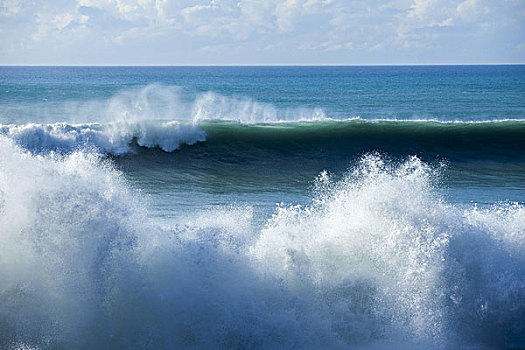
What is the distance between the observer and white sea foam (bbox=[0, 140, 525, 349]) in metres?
5.38

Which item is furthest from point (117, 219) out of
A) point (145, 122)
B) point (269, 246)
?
point (145, 122)

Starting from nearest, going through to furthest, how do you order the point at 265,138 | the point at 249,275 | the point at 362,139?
the point at 249,275 → the point at 265,138 → the point at 362,139

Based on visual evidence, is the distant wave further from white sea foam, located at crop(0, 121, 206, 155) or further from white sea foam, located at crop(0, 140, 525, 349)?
white sea foam, located at crop(0, 140, 525, 349)

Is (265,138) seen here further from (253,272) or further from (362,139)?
(253,272)

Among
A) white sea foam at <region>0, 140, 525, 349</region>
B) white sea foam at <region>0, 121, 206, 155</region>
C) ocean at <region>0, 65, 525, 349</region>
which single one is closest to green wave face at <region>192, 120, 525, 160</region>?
white sea foam at <region>0, 121, 206, 155</region>

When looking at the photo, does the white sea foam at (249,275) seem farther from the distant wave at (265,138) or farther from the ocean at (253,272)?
the distant wave at (265,138)

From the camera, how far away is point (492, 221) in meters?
6.85

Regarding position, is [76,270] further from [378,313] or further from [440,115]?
[440,115]

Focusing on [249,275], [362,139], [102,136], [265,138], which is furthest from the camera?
[362,139]

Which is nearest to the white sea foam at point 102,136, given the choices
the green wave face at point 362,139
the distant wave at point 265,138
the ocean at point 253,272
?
the distant wave at point 265,138

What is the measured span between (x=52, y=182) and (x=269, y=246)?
8.94 feet

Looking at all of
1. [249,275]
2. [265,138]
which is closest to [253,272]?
[249,275]

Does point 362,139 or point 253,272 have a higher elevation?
point 362,139

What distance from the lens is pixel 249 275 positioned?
587 cm
